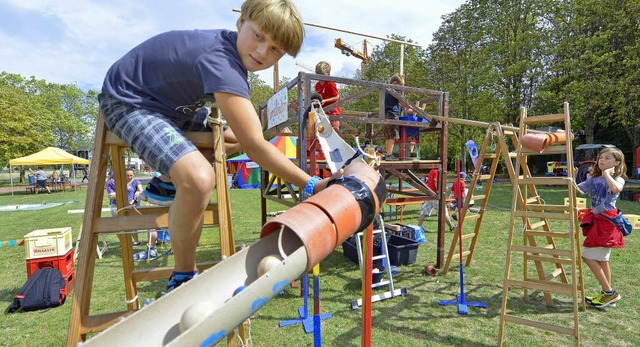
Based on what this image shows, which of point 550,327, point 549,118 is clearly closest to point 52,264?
point 550,327

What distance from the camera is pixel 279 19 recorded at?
5.03ft

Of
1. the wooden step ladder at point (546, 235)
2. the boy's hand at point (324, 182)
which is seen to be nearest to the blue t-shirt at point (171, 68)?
the boy's hand at point (324, 182)

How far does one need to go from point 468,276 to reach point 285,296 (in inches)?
125

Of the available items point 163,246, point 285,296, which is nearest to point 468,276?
point 285,296

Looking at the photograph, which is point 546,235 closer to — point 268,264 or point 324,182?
point 324,182

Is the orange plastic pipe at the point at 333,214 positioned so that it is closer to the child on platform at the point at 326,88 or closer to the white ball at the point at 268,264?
the white ball at the point at 268,264

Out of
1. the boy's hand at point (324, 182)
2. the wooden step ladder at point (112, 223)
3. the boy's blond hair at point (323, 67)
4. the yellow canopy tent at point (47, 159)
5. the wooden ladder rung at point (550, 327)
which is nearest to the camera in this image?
the boy's hand at point (324, 182)

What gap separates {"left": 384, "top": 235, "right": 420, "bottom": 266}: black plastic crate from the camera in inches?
251

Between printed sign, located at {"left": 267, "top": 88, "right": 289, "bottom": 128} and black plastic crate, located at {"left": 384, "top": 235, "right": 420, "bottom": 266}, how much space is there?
314 centimetres

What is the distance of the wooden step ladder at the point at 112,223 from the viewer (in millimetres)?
1866

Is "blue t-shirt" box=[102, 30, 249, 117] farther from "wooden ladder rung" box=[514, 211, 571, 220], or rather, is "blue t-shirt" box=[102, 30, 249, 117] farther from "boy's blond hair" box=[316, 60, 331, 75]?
"boy's blond hair" box=[316, 60, 331, 75]

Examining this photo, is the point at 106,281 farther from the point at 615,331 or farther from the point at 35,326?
the point at 615,331

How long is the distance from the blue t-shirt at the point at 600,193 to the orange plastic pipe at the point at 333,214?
4928mm

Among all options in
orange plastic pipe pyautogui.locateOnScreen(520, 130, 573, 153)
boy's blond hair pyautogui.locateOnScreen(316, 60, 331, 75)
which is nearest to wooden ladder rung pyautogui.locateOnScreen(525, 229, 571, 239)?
orange plastic pipe pyautogui.locateOnScreen(520, 130, 573, 153)
